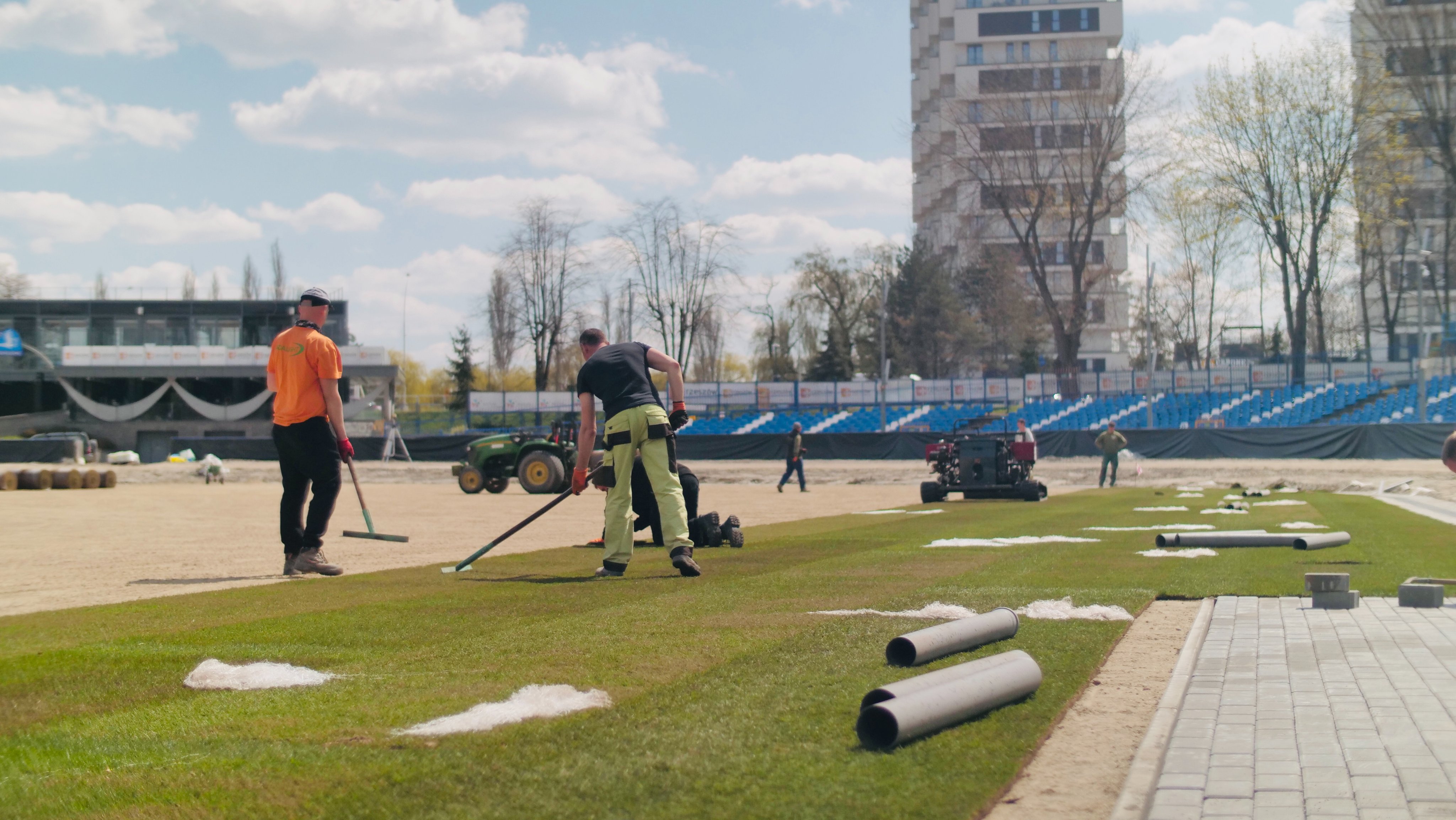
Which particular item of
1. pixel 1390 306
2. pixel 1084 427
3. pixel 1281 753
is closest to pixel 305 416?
pixel 1281 753

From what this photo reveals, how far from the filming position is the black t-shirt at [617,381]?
27.0 ft

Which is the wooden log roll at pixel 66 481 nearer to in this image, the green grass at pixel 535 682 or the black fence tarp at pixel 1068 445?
the black fence tarp at pixel 1068 445

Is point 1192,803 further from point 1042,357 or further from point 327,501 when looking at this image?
point 1042,357

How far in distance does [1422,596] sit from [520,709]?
5581 mm

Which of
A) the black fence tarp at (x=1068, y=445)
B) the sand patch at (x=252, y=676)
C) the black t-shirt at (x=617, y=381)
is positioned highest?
the black t-shirt at (x=617, y=381)

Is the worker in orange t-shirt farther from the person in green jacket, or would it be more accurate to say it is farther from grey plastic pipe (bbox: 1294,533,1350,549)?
the person in green jacket

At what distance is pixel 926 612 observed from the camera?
6.44m

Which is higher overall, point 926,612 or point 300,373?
point 300,373

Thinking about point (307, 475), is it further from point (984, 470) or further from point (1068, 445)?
point (1068, 445)

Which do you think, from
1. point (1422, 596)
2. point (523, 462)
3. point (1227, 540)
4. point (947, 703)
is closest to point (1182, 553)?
point (1227, 540)

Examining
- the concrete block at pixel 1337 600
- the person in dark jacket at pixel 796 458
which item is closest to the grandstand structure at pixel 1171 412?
the person in dark jacket at pixel 796 458

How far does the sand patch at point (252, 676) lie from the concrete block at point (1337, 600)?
5.55 metres

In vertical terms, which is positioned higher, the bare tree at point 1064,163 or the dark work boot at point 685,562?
the bare tree at point 1064,163

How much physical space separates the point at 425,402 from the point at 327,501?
7152 cm
